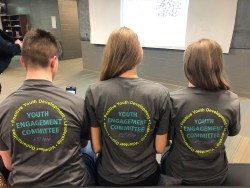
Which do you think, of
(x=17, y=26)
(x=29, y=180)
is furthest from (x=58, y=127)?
(x=17, y=26)

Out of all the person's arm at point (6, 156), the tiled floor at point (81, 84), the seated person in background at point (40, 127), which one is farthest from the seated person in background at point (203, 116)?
the tiled floor at point (81, 84)

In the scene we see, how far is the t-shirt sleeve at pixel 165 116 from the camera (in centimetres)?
102

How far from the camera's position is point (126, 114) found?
3.31 ft

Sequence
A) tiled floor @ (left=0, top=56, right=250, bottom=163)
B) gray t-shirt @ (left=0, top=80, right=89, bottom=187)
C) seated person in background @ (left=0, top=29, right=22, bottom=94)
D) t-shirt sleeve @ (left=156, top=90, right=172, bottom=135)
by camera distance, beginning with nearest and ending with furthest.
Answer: gray t-shirt @ (left=0, top=80, right=89, bottom=187)
t-shirt sleeve @ (left=156, top=90, right=172, bottom=135)
seated person in background @ (left=0, top=29, right=22, bottom=94)
tiled floor @ (left=0, top=56, right=250, bottom=163)

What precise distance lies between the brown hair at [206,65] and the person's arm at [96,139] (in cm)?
54

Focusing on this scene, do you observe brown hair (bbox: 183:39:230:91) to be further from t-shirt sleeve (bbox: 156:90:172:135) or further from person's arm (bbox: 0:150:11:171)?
person's arm (bbox: 0:150:11:171)

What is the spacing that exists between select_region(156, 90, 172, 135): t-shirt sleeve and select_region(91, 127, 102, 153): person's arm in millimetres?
300

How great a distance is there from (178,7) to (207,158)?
3.32 meters

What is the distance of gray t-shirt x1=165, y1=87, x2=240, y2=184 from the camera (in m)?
1.03

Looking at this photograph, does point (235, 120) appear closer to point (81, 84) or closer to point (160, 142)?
point (160, 142)

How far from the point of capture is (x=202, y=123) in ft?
3.41

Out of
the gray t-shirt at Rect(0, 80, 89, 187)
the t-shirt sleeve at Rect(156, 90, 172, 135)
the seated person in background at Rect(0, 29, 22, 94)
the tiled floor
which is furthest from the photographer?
the tiled floor

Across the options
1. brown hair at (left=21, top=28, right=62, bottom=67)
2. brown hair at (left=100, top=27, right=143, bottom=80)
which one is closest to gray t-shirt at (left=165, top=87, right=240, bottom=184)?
brown hair at (left=100, top=27, right=143, bottom=80)

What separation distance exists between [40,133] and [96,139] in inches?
11.7
